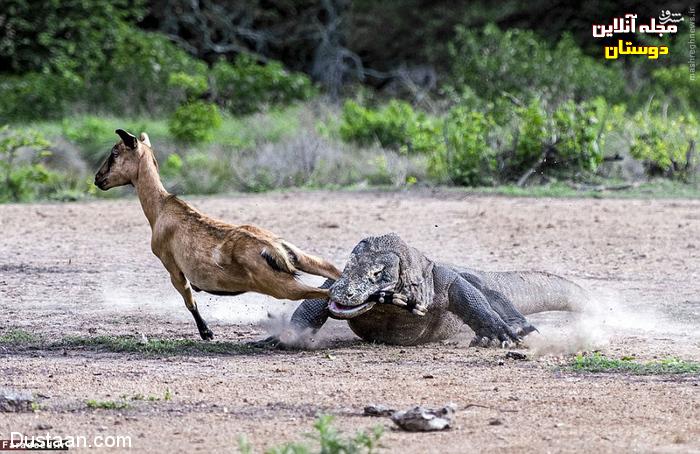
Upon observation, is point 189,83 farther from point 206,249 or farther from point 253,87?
point 206,249

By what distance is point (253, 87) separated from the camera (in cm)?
2722

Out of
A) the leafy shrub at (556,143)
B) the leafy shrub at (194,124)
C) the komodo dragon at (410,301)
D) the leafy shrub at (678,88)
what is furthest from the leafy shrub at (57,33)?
the komodo dragon at (410,301)

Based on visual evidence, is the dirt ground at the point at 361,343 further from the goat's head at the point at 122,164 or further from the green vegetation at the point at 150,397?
the goat's head at the point at 122,164

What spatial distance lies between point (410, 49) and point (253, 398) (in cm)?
2688

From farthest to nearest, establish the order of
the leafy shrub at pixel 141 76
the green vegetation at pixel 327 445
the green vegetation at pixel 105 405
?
the leafy shrub at pixel 141 76 → the green vegetation at pixel 105 405 → the green vegetation at pixel 327 445

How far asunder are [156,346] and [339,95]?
23041 mm

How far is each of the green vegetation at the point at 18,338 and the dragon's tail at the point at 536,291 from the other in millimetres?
2896

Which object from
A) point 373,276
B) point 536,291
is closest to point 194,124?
point 536,291

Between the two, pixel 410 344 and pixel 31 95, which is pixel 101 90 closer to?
pixel 31 95

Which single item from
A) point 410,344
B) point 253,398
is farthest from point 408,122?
point 253,398

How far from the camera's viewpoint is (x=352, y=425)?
5.66 meters

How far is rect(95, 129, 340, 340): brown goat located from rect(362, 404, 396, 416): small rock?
4.47 ft

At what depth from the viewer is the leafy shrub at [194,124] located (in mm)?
20047

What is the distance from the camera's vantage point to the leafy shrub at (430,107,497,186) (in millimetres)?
16547
